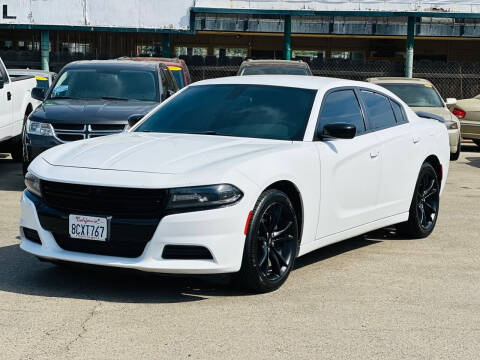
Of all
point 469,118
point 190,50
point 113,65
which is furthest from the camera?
point 190,50

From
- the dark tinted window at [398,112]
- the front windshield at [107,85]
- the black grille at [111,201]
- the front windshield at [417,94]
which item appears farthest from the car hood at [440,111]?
the black grille at [111,201]

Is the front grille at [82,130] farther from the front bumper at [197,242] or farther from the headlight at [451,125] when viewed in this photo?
the headlight at [451,125]

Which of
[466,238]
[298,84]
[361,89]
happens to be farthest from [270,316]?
[466,238]

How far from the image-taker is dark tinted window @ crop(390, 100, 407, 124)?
345 inches

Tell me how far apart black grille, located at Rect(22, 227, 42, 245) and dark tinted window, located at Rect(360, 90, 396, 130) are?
3141 mm

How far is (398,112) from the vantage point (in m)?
8.84

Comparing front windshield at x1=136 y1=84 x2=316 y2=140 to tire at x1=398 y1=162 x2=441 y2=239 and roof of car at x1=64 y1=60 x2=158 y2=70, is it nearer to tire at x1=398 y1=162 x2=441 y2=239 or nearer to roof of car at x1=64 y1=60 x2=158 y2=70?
tire at x1=398 y1=162 x2=441 y2=239

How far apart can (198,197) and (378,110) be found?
2892 mm

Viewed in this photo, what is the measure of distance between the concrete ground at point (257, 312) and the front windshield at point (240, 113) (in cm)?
113

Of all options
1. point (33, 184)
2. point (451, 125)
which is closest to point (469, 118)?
point (451, 125)

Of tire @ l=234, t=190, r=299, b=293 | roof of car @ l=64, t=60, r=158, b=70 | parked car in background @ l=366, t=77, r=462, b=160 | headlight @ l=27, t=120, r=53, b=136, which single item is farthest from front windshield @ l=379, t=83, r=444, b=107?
tire @ l=234, t=190, r=299, b=293

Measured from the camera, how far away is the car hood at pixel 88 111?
1159cm

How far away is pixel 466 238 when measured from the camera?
29.6 feet

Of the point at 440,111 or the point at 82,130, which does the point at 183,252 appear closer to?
the point at 82,130
